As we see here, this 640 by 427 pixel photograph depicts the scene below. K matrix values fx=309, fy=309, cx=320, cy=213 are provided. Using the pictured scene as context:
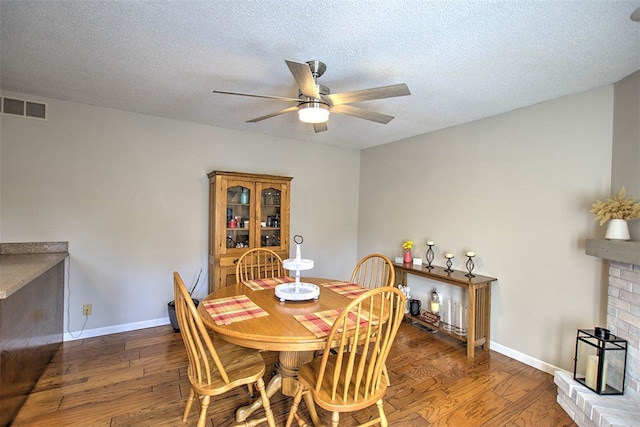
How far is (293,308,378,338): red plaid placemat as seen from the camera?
167cm

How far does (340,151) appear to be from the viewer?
4770mm

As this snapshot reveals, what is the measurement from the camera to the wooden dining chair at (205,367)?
1.60 meters

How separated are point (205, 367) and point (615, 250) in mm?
2648

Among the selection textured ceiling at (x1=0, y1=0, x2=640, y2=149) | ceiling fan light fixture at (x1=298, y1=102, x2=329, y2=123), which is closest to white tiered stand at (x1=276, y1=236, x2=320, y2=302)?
ceiling fan light fixture at (x1=298, y1=102, x2=329, y2=123)

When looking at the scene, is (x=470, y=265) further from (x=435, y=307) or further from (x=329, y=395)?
(x=329, y=395)

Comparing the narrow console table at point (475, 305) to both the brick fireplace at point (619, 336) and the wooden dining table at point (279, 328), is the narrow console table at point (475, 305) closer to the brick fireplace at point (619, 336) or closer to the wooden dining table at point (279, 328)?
the brick fireplace at point (619, 336)

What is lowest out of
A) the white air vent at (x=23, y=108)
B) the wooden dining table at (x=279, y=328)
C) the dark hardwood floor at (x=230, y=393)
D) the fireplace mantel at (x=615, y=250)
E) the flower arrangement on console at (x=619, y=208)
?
the dark hardwood floor at (x=230, y=393)

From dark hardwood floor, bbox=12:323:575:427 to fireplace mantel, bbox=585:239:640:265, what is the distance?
3.66 feet

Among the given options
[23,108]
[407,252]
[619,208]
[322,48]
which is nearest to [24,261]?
[23,108]

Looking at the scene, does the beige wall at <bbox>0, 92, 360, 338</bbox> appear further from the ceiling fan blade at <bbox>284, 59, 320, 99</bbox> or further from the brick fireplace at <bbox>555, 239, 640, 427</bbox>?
the brick fireplace at <bbox>555, 239, 640, 427</bbox>

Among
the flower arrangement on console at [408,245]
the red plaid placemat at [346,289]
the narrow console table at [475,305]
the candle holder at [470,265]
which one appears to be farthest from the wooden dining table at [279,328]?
the flower arrangement on console at [408,245]

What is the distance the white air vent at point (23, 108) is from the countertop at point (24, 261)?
3.90 ft

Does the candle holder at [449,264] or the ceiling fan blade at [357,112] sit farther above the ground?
the ceiling fan blade at [357,112]

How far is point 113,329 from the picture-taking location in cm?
325
